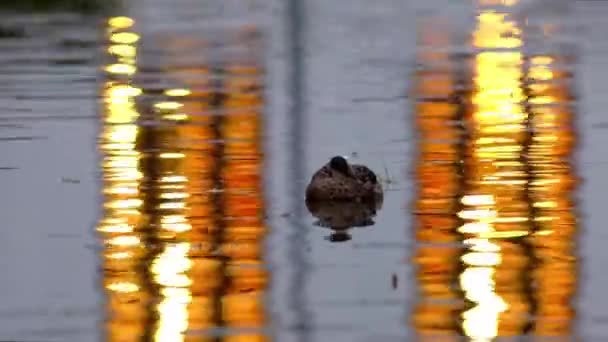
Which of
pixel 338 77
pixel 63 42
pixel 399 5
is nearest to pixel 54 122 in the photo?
pixel 338 77

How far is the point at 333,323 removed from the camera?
45.7ft

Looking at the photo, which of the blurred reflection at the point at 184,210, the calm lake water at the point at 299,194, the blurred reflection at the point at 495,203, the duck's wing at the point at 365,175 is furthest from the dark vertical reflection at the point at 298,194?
the blurred reflection at the point at 495,203

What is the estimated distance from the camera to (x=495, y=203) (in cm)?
1888

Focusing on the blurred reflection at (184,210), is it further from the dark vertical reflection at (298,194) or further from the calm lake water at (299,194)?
the dark vertical reflection at (298,194)

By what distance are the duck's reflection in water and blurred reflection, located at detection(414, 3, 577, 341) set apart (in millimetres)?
476

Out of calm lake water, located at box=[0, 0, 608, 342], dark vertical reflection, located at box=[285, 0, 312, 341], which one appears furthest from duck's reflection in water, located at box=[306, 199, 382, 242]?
dark vertical reflection, located at box=[285, 0, 312, 341]

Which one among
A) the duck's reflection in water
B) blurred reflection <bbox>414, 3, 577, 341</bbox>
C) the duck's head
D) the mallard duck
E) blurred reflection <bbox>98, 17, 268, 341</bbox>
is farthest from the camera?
the duck's head

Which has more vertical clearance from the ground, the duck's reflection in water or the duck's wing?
the duck's wing

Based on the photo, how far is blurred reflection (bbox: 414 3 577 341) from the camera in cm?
1419

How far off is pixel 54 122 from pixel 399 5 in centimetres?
2826

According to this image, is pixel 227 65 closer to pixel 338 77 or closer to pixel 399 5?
pixel 338 77

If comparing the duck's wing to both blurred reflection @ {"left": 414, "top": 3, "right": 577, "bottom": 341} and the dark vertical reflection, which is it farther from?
the dark vertical reflection

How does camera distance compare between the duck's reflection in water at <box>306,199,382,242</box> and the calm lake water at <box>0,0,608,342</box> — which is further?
the duck's reflection in water at <box>306,199,382,242</box>

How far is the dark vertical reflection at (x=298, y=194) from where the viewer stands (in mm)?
14430
